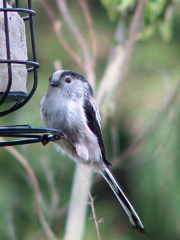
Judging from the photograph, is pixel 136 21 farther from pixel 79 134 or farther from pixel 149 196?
pixel 149 196

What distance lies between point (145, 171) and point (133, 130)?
1.62ft

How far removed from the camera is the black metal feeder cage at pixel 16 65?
15.1 ft

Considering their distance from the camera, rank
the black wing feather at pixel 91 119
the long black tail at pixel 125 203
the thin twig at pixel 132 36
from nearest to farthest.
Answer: the long black tail at pixel 125 203 → the black wing feather at pixel 91 119 → the thin twig at pixel 132 36

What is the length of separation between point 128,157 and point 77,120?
3264 millimetres

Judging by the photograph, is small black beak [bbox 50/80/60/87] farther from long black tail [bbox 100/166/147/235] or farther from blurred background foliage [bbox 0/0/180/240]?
blurred background foliage [bbox 0/0/180/240]

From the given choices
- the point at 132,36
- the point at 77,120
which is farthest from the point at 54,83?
the point at 132,36

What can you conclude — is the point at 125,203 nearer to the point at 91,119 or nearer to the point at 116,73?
the point at 91,119

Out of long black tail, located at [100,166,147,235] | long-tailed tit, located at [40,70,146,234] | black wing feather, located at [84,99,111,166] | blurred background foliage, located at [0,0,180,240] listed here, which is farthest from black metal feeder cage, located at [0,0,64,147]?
blurred background foliage, located at [0,0,180,240]

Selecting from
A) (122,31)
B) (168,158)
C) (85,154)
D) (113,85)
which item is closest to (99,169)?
(85,154)

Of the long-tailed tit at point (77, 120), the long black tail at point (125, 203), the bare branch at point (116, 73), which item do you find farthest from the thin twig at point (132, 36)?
the long black tail at point (125, 203)

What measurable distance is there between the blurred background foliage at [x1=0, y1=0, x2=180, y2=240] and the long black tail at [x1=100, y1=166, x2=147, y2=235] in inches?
88.0

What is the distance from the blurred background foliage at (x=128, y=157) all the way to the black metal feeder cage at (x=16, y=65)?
9.53ft

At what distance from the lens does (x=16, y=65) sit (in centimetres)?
504

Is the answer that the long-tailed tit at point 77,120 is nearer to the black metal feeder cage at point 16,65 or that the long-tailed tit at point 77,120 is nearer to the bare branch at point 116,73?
the black metal feeder cage at point 16,65
